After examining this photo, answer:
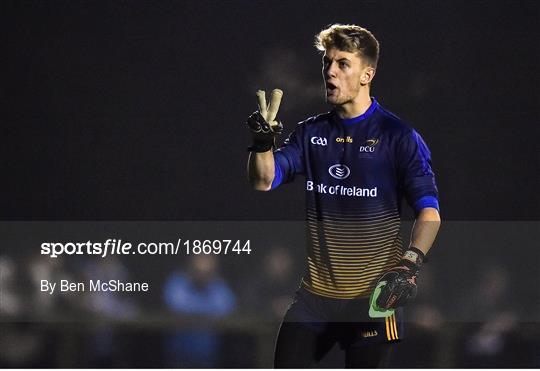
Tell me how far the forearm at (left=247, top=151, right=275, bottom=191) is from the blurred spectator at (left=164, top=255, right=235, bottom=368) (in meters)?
1.77

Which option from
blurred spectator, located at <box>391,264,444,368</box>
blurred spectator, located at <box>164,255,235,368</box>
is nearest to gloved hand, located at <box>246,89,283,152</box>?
blurred spectator, located at <box>164,255,235,368</box>

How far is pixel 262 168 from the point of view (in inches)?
227

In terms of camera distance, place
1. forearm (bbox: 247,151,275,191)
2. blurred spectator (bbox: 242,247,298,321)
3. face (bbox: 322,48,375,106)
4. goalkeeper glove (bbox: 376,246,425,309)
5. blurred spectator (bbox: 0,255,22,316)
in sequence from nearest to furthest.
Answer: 1. goalkeeper glove (bbox: 376,246,425,309)
2. forearm (bbox: 247,151,275,191)
3. face (bbox: 322,48,375,106)
4. blurred spectator (bbox: 242,247,298,321)
5. blurred spectator (bbox: 0,255,22,316)

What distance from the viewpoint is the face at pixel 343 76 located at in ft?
19.6

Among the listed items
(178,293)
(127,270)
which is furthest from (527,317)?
(127,270)

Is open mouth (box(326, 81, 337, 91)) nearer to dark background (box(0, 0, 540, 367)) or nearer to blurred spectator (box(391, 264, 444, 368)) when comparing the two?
dark background (box(0, 0, 540, 367))

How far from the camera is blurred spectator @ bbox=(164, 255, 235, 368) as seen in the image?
Answer: 24.4ft

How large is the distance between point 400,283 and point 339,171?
3.11 ft

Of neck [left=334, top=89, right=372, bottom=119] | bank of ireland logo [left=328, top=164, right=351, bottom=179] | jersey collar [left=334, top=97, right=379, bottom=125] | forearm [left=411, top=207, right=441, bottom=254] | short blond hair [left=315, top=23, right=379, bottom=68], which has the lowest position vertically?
forearm [left=411, top=207, right=441, bottom=254]

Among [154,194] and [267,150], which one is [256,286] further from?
[267,150]

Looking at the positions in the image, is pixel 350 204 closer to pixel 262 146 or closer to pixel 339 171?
pixel 339 171

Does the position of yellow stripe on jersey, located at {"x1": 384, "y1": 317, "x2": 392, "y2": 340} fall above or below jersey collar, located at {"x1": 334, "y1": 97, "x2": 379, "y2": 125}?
below

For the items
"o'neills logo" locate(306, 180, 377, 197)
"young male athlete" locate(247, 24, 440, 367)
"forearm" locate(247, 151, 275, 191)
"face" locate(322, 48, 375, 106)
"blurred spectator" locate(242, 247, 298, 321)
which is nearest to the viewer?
"young male athlete" locate(247, 24, 440, 367)

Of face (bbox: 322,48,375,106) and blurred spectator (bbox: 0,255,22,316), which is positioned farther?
blurred spectator (bbox: 0,255,22,316)
